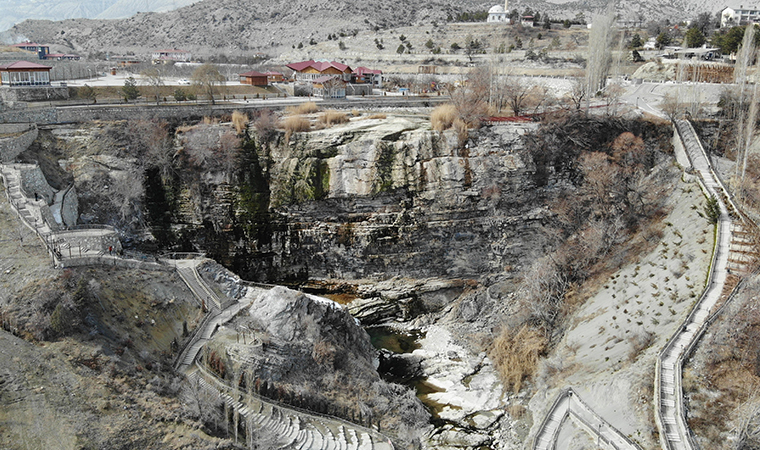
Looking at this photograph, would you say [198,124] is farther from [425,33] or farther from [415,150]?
[425,33]

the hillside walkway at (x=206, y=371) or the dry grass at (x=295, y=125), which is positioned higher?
the dry grass at (x=295, y=125)

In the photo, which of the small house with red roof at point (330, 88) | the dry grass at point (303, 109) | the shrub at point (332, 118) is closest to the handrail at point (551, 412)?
the shrub at point (332, 118)

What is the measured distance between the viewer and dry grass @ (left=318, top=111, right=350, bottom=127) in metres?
40.5

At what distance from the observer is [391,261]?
3722 centimetres

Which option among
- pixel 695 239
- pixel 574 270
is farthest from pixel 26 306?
pixel 695 239

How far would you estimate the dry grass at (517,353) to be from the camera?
2734 centimetres

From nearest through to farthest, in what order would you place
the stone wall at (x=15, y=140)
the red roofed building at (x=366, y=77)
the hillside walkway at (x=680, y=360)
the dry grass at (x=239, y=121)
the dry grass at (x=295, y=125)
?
the hillside walkway at (x=680, y=360) → the stone wall at (x=15, y=140) → the dry grass at (x=295, y=125) → the dry grass at (x=239, y=121) → the red roofed building at (x=366, y=77)

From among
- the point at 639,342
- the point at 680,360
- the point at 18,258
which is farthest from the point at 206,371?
the point at 680,360

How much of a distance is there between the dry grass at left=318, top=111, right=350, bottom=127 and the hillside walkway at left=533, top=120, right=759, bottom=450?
24183 mm

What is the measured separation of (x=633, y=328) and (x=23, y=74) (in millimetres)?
47099

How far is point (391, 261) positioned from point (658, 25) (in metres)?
72.4

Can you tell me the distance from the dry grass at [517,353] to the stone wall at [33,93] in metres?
37.7

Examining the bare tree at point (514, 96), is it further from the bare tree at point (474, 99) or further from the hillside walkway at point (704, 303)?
the hillside walkway at point (704, 303)

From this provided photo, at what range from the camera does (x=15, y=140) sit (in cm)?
3403
